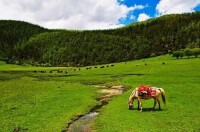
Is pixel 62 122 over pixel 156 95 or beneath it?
beneath

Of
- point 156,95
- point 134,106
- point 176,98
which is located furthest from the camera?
point 176,98

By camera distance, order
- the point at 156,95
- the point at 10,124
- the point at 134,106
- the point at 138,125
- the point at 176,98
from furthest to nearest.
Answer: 1. the point at 176,98
2. the point at 134,106
3. the point at 156,95
4. the point at 10,124
5. the point at 138,125

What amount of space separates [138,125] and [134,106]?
35.8 feet

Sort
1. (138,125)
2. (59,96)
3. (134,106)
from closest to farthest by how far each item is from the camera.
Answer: (138,125), (134,106), (59,96)

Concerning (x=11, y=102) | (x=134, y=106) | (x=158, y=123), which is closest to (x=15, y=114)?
(x=11, y=102)

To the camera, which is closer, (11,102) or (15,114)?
(15,114)

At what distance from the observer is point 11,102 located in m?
47.9

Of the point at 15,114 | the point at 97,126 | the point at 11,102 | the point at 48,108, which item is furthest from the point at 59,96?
the point at 97,126

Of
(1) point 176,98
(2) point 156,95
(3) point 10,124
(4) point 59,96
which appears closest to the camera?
(3) point 10,124

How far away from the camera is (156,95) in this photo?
36.4m

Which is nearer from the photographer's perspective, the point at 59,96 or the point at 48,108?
the point at 48,108

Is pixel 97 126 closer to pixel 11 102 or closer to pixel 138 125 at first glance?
pixel 138 125

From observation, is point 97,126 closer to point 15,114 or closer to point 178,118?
point 178,118

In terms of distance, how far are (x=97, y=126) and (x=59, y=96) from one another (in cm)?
2353
